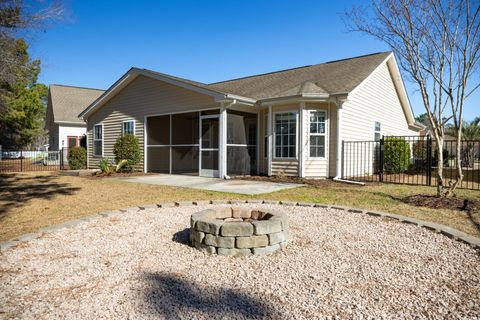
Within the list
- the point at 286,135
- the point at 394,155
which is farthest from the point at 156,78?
the point at 394,155

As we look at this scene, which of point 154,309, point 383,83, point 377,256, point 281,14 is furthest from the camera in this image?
point 383,83

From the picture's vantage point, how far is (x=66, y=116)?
23.8 m

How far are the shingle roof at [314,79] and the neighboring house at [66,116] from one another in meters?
15.5

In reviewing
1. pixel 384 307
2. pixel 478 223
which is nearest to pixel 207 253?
pixel 384 307

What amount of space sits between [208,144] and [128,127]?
5.40 meters

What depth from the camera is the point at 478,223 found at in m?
4.75

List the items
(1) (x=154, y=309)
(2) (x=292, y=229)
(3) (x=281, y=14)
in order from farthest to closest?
(3) (x=281, y=14) → (2) (x=292, y=229) → (1) (x=154, y=309)

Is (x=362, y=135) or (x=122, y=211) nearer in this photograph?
(x=122, y=211)

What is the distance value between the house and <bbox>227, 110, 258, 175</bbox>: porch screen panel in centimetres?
4

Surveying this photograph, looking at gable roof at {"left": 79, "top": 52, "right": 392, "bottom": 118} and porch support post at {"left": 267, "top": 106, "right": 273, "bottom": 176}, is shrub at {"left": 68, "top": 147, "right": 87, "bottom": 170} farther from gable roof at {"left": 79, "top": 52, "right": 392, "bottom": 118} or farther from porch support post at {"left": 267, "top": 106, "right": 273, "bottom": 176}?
porch support post at {"left": 267, "top": 106, "right": 273, "bottom": 176}

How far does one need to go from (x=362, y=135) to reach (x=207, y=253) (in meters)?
10.5

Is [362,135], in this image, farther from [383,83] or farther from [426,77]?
[426,77]

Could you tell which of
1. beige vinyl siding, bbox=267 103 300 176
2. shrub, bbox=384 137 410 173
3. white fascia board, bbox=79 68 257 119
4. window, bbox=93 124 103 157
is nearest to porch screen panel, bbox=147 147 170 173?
white fascia board, bbox=79 68 257 119

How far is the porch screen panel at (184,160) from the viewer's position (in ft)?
47.6
